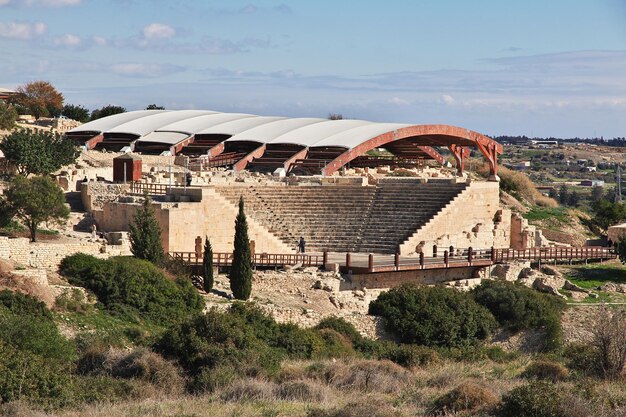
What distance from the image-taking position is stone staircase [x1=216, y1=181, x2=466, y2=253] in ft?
144

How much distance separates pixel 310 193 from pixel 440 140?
15009 mm

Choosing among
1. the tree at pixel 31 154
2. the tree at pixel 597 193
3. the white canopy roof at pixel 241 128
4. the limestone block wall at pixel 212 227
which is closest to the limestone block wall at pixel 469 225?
the limestone block wall at pixel 212 227

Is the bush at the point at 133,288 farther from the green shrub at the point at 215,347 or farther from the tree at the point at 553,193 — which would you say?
the tree at the point at 553,193

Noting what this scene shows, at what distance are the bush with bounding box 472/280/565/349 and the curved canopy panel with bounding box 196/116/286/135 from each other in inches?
956

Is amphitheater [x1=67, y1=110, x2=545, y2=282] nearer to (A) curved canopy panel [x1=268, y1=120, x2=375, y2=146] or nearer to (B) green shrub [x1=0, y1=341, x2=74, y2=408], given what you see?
(A) curved canopy panel [x1=268, y1=120, x2=375, y2=146]

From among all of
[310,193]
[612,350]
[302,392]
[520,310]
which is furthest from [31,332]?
[310,193]

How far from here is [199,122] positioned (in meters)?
64.7

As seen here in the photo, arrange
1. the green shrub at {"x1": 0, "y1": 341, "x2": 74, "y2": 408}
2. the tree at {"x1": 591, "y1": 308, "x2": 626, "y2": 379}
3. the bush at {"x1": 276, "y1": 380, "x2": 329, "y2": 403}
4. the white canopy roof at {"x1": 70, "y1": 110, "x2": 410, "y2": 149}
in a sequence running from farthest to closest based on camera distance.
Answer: the white canopy roof at {"x1": 70, "y1": 110, "x2": 410, "y2": 149} → the tree at {"x1": 591, "y1": 308, "x2": 626, "y2": 379} → the bush at {"x1": 276, "y1": 380, "x2": 329, "y2": 403} → the green shrub at {"x1": 0, "y1": 341, "x2": 74, "y2": 408}

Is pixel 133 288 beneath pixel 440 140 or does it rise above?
beneath

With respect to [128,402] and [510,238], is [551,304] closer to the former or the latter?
[510,238]

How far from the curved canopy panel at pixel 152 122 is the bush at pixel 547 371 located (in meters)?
38.2

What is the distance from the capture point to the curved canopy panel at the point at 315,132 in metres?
57.8

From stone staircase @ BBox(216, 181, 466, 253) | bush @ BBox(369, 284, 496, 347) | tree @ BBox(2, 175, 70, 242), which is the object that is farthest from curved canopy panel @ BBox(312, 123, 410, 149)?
bush @ BBox(369, 284, 496, 347)

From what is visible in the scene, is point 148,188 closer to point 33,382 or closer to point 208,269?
point 208,269
